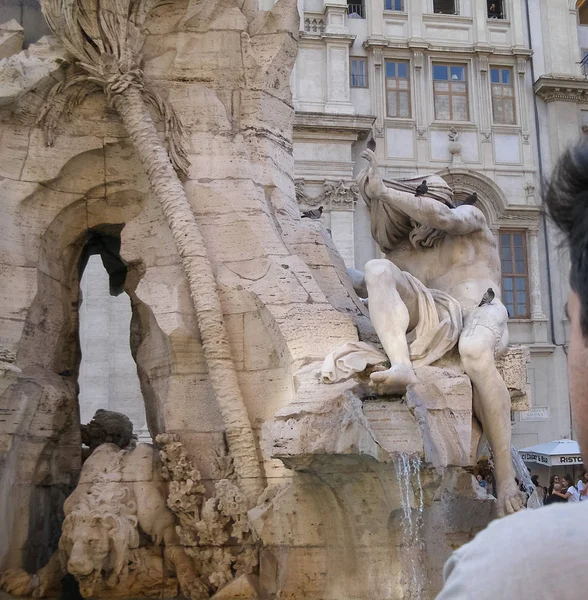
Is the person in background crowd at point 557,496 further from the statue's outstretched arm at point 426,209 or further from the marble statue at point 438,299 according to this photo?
the statue's outstretched arm at point 426,209

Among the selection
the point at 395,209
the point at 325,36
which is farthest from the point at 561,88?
the point at 395,209

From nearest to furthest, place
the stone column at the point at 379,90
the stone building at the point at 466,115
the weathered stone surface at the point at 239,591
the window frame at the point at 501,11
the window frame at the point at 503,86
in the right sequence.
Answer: the weathered stone surface at the point at 239,591 → the stone building at the point at 466,115 → the stone column at the point at 379,90 → the window frame at the point at 503,86 → the window frame at the point at 501,11

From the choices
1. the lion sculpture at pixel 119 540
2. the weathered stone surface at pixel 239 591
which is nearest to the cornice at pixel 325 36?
the lion sculpture at pixel 119 540

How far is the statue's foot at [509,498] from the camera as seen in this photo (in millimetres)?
4777

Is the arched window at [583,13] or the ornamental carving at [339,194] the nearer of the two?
the ornamental carving at [339,194]

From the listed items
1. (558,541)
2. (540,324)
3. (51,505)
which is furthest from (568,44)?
(558,541)

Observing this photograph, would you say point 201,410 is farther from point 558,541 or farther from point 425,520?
point 558,541

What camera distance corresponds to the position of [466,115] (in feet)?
72.1

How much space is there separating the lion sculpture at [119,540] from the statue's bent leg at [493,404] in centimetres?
181

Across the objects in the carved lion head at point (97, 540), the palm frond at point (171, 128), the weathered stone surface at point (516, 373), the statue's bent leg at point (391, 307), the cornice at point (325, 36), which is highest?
the cornice at point (325, 36)

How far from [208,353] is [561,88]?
18823 mm

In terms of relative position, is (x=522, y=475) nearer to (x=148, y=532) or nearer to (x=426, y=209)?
(x=426, y=209)

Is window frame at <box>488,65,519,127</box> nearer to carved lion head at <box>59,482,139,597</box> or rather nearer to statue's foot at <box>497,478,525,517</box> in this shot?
statue's foot at <box>497,478,525,517</box>

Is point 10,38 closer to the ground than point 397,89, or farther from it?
closer to the ground
